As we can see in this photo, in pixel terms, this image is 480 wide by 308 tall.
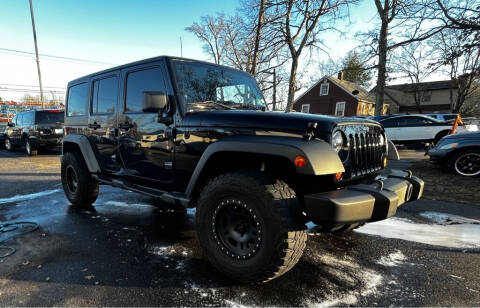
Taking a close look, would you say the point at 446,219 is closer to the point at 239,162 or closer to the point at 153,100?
the point at 239,162

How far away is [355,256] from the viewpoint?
2.92 m

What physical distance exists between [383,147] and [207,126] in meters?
1.92

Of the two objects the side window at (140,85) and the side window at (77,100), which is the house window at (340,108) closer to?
the side window at (77,100)

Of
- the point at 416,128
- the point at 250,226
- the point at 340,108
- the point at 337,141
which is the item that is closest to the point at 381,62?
the point at 416,128

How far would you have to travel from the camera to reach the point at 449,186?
5832mm

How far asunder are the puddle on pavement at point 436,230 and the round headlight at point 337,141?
5.91 ft

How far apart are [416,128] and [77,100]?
14.1m

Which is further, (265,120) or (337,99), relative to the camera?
(337,99)

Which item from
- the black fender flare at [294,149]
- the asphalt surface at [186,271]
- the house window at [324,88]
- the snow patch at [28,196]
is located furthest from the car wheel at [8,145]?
the house window at [324,88]

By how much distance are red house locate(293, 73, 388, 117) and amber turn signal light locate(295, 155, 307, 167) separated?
Result: 30.0 metres

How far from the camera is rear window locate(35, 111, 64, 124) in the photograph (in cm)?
1154

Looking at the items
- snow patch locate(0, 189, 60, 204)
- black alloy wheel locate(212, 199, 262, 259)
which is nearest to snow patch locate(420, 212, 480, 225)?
black alloy wheel locate(212, 199, 262, 259)

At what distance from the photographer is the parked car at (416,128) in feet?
42.2

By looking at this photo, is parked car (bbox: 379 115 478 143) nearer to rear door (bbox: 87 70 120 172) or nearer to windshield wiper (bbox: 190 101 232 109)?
windshield wiper (bbox: 190 101 232 109)
